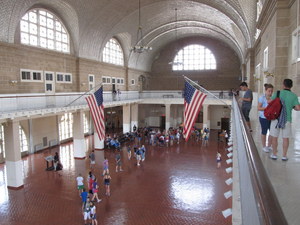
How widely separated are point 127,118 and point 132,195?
54.0 ft

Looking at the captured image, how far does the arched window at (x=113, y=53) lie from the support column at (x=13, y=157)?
15.3m

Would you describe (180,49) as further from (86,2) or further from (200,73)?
(86,2)

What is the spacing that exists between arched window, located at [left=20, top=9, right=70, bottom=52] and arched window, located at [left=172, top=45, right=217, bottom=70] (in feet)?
66.5

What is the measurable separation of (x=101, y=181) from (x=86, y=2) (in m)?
13.3

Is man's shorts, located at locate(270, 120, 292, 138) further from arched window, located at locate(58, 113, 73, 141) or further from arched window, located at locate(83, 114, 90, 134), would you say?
arched window, located at locate(83, 114, 90, 134)

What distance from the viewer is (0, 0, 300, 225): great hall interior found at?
225 inches

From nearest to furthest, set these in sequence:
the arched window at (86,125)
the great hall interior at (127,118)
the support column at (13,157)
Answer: the great hall interior at (127,118), the support column at (13,157), the arched window at (86,125)

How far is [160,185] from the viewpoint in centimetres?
1399

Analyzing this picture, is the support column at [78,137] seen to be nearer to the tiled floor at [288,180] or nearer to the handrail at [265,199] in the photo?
the tiled floor at [288,180]

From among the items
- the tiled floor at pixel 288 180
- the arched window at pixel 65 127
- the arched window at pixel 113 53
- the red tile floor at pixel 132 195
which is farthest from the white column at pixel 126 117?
the tiled floor at pixel 288 180

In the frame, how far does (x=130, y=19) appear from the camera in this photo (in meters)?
25.8

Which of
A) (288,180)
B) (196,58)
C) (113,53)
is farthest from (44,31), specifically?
(196,58)

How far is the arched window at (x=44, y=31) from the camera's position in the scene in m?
17.6

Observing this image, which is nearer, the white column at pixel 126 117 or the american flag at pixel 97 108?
the american flag at pixel 97 108
